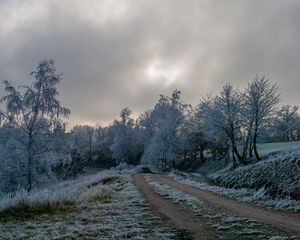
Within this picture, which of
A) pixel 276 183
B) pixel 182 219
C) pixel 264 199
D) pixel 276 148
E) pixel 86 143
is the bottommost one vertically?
pixel 182 219

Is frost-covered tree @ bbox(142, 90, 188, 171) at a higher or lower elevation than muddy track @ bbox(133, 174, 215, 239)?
higher

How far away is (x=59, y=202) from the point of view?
1523 centimetres

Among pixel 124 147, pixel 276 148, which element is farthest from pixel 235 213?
pixel 124 147

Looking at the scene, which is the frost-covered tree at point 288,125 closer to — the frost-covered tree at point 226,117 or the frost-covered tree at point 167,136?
the frost-covered tree at point 167,136

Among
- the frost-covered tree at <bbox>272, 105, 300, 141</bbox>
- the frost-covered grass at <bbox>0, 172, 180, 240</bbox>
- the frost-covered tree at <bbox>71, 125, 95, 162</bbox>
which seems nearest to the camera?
the frost-covered grass at <bbox>0, 172, 180, 240</bbox>

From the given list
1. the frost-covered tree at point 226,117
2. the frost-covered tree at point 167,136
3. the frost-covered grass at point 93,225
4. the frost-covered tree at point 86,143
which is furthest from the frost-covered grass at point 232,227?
the frost-covered tree at point 86,143

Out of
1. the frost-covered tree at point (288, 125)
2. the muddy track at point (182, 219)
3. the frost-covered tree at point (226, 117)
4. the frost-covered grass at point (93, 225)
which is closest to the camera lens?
the frost-covered grass at point (93, 225)

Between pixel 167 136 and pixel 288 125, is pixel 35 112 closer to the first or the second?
pixel 167 136

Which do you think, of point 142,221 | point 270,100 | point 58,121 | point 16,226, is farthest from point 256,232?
point 270,100

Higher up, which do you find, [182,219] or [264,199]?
[264,199]

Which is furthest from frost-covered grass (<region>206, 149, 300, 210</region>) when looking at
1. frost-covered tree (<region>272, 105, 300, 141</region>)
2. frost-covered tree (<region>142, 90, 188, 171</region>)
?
frost-covered tree (<region>272, 105, 300, 141</region>)

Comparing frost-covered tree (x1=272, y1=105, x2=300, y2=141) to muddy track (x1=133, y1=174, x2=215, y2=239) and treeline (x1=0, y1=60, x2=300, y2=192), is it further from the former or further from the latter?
muddy track (x1=133, y1=174, x2=215, y2=239)

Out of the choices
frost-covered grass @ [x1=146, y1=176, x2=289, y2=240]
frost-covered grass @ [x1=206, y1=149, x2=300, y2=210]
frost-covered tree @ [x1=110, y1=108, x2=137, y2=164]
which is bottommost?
frost-covered grass @ [x1=146, y1=176, x2=289, y2=240]

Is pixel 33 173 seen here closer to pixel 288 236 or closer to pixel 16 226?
pixel 16 226
